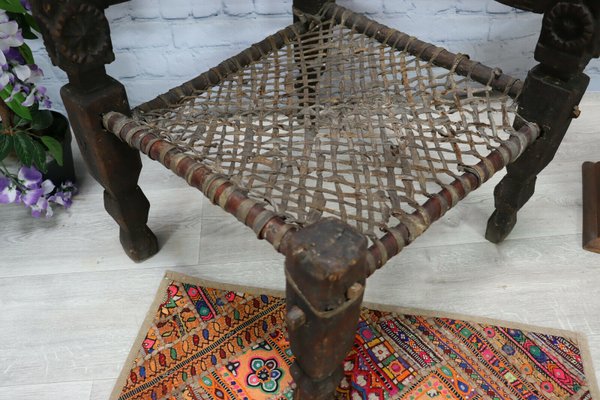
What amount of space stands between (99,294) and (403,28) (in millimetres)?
1008

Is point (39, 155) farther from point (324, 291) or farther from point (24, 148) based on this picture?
point (324, 291)

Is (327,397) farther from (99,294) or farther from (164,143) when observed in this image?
(99,294)

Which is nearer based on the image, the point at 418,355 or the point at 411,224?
the point at 411,224

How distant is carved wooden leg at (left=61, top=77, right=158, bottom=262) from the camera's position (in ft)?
2.98

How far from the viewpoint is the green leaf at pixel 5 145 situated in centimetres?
112

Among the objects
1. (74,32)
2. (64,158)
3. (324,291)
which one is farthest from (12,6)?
(324,291)

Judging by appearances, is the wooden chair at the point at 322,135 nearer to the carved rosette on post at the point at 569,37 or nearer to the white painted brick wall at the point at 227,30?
the carved rosette on post at the point at 569,37

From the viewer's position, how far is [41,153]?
115 cm

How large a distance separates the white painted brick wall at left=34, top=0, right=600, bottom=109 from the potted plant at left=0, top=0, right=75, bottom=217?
271 millimetres

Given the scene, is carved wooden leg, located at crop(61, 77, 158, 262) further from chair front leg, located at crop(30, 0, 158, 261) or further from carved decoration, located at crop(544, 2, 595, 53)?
carved decoration, located at crop(544, 2, 595, 53)

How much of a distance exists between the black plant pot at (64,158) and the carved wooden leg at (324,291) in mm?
838

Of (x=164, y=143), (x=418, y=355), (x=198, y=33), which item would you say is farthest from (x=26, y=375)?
(x=198, y=33)

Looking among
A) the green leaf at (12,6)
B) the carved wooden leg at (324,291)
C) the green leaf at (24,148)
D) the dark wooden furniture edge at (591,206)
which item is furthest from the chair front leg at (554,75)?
the green leaf at (24,148)

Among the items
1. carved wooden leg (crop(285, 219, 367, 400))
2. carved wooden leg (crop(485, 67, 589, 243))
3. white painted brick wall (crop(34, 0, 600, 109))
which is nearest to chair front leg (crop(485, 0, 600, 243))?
carved wooden leg (crop(485, 67, 589, 243))
